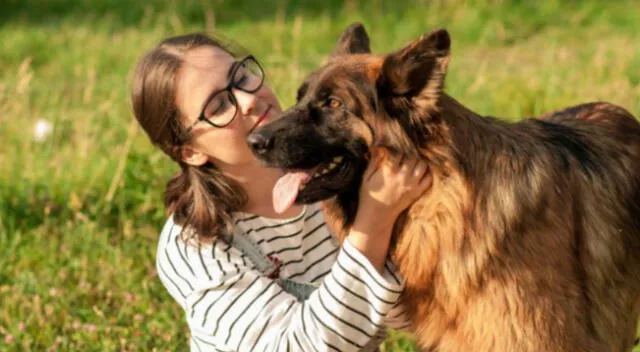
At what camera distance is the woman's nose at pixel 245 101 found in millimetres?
3543

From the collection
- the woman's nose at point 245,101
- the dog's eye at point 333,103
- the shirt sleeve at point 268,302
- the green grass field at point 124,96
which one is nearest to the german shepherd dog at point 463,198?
the dog's eye at point 333,103

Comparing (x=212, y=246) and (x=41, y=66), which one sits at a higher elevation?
(x=212, y=246)

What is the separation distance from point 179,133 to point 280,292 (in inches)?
27.0

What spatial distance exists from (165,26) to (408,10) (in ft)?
9.37

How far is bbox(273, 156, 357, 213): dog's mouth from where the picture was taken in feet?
10.3

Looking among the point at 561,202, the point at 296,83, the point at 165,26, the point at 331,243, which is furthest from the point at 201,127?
the point at 165,26

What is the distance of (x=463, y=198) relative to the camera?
121 inches

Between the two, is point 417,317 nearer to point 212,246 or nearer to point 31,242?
point 212,246

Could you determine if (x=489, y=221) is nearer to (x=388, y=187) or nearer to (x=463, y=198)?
(x=463, y=198)

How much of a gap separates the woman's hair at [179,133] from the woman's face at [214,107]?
32mm

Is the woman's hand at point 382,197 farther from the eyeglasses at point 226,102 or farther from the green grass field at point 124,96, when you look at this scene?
the green grass field at point 124,96

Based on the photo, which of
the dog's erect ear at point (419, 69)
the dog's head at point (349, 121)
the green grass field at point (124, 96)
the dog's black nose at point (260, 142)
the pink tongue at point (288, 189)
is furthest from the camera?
the green grass field at point (124, 96)

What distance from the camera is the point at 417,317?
11.1 feet

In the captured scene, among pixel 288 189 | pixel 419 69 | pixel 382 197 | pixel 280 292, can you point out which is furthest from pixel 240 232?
pixel 419 69
